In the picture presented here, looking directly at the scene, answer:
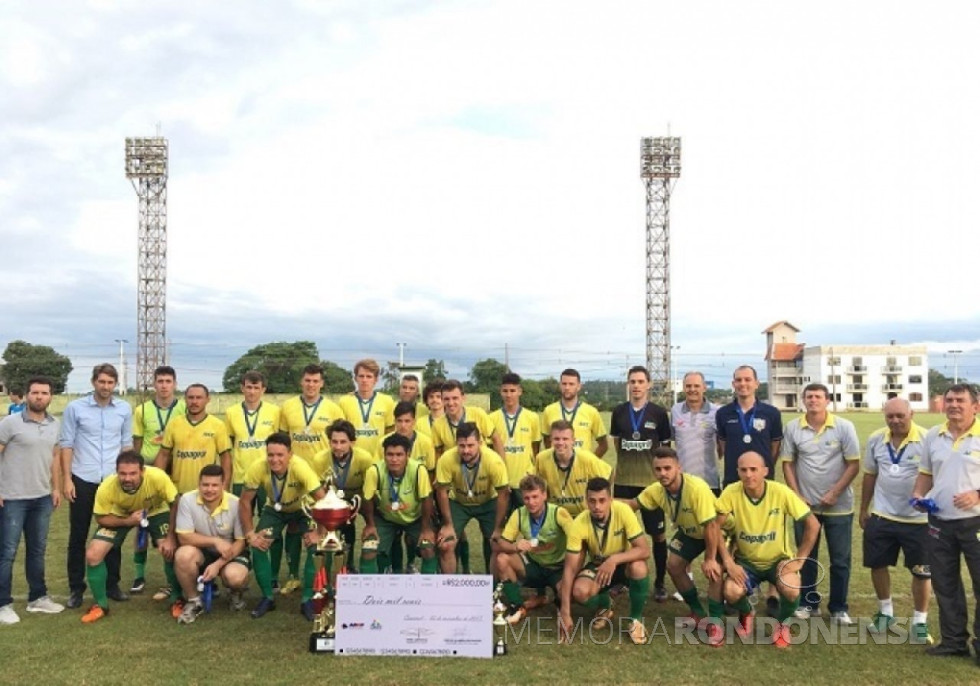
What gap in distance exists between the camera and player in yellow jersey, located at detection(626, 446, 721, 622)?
5078mm

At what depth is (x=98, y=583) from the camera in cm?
554

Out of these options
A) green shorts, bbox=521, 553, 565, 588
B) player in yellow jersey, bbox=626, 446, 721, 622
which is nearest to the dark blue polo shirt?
player in yellow jersey, bbox=626, 446, 721, 622

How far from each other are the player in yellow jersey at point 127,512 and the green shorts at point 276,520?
657 millimetres

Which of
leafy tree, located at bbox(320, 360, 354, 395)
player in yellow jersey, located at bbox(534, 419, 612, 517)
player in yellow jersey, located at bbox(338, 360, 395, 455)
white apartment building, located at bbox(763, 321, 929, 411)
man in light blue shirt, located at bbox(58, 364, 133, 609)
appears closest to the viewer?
player in yellow jersey, located at bbox(534, 419, 612, 517)

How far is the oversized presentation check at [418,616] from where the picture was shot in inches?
183

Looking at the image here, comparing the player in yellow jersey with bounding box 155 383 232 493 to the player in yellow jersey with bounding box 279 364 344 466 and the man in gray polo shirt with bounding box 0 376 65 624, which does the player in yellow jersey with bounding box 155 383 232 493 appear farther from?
the man in gray polo shirt with bounding box 0 376 65 624

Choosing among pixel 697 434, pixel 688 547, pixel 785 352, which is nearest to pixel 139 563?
pixel 688 547

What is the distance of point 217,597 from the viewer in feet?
19.7

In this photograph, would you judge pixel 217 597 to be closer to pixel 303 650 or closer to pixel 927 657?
pixel 303 650

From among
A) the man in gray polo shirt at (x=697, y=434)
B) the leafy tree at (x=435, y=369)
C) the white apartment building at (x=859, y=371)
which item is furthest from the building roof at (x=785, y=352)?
the man in gray polo shirt at (x=697, y=434)

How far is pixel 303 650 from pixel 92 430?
2662 mm

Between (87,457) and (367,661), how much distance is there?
119 inches

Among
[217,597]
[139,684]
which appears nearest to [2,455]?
[217,597]

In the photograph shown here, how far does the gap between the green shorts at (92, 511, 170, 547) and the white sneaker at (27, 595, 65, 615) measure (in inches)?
21.4
